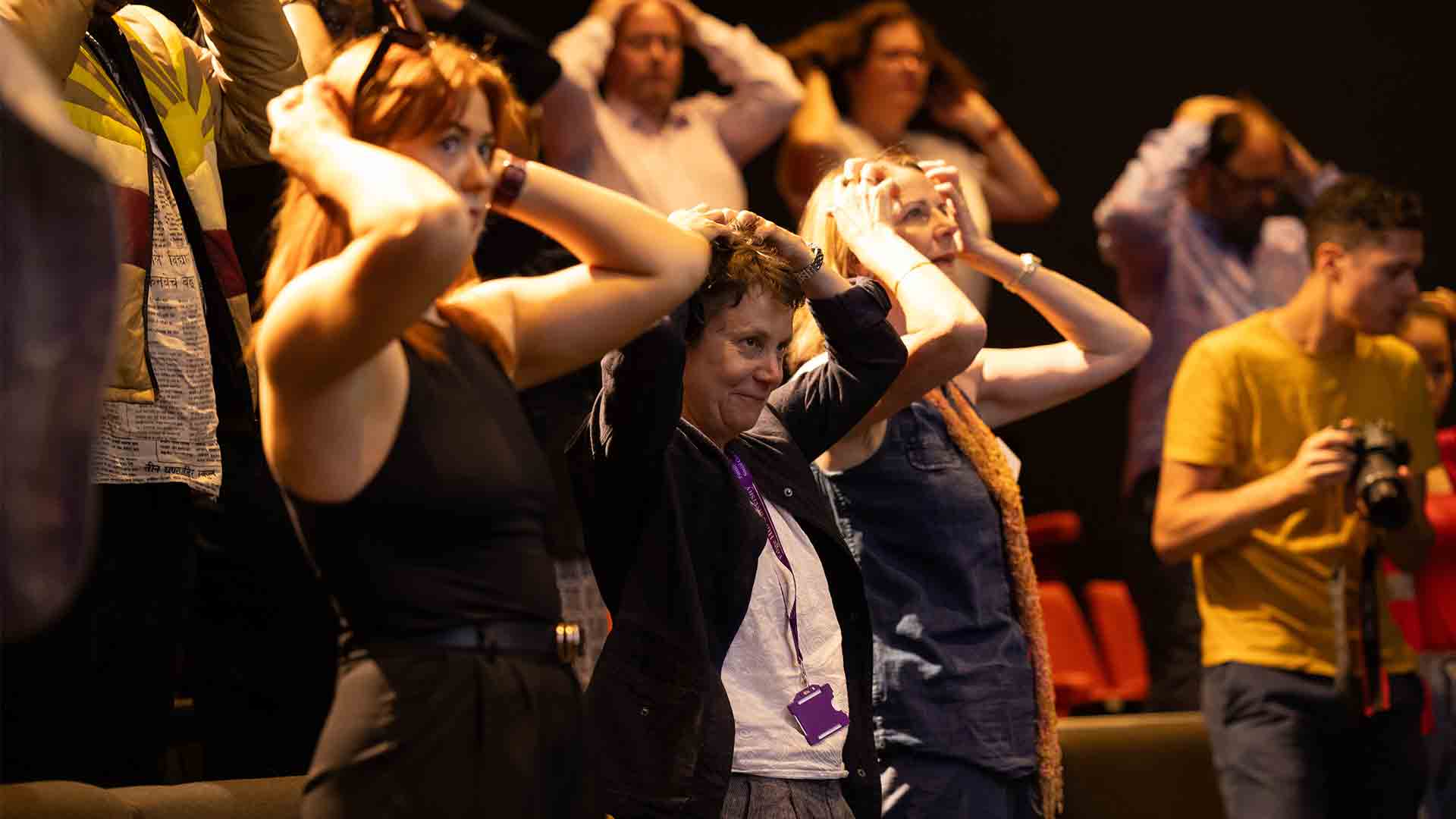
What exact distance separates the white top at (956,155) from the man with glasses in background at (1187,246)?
43 centimetres

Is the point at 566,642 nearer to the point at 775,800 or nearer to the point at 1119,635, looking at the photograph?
the point at 775,800

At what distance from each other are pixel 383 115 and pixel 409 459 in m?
0.30

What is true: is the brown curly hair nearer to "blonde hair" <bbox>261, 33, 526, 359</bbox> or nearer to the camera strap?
the camera strap

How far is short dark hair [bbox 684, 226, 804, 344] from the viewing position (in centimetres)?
198

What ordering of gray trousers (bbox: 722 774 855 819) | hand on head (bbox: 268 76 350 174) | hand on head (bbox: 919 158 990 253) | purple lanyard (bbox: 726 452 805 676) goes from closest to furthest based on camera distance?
hand on head (bbox: 268 76 350 174)
gray trousers (bbox: 722 774 855 819)
purple lanyard (bbox: 726 452 805 676)
hand on head (bbox: 919 158 990 253)

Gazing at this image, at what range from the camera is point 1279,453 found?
3.29 meters

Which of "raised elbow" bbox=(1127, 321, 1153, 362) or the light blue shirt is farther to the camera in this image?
the light blue shirt

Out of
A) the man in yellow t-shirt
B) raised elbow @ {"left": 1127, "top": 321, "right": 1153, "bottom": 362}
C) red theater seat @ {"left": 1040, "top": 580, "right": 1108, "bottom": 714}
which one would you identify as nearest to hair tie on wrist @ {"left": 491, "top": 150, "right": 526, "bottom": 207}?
raised elbow @ {"left": 1127, "top": 321, "right": 1153, "bottom": 362}

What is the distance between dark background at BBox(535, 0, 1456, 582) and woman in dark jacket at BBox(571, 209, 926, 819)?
3.14m

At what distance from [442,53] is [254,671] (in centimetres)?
143

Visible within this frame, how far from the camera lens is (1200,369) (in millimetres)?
3346

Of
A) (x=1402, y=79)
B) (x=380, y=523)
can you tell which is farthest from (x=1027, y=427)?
(x=380, y=523)

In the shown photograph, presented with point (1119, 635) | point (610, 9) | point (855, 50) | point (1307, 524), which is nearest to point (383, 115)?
point (1307, 524)

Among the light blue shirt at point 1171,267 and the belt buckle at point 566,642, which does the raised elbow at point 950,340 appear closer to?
the belt buckle at point 566,642
